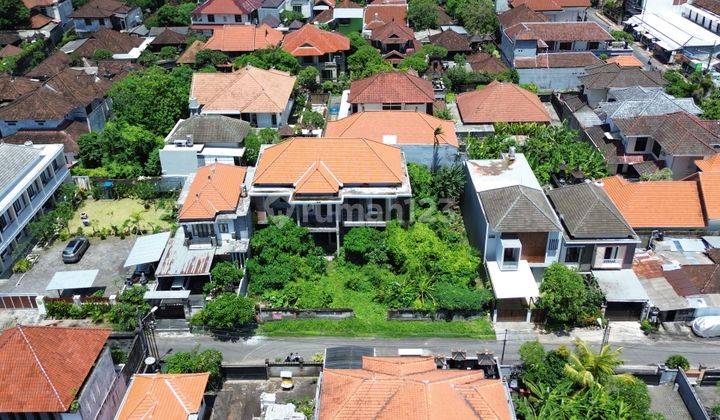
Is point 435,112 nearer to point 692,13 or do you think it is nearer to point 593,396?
point 593,396

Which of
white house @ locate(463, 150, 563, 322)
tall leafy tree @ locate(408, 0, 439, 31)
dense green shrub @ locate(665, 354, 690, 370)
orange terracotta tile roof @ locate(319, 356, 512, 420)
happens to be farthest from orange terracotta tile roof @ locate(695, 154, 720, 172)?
tall leafy tree @ locate(408, 0, 439, 31)

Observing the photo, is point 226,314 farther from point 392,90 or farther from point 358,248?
point 392,90

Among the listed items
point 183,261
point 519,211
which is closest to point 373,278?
point 519,211

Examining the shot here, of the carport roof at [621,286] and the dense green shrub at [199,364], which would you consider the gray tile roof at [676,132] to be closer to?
the carport roof at [621,286]

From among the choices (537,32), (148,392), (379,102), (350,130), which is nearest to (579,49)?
(537,32)

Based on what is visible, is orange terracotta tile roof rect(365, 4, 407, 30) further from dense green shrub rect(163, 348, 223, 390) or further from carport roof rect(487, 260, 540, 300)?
dense green shrub rect(163, 348, 223, 390)

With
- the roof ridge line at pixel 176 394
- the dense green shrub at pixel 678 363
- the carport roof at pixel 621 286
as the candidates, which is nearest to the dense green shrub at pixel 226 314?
the roof ridge line at pixel 176 394
